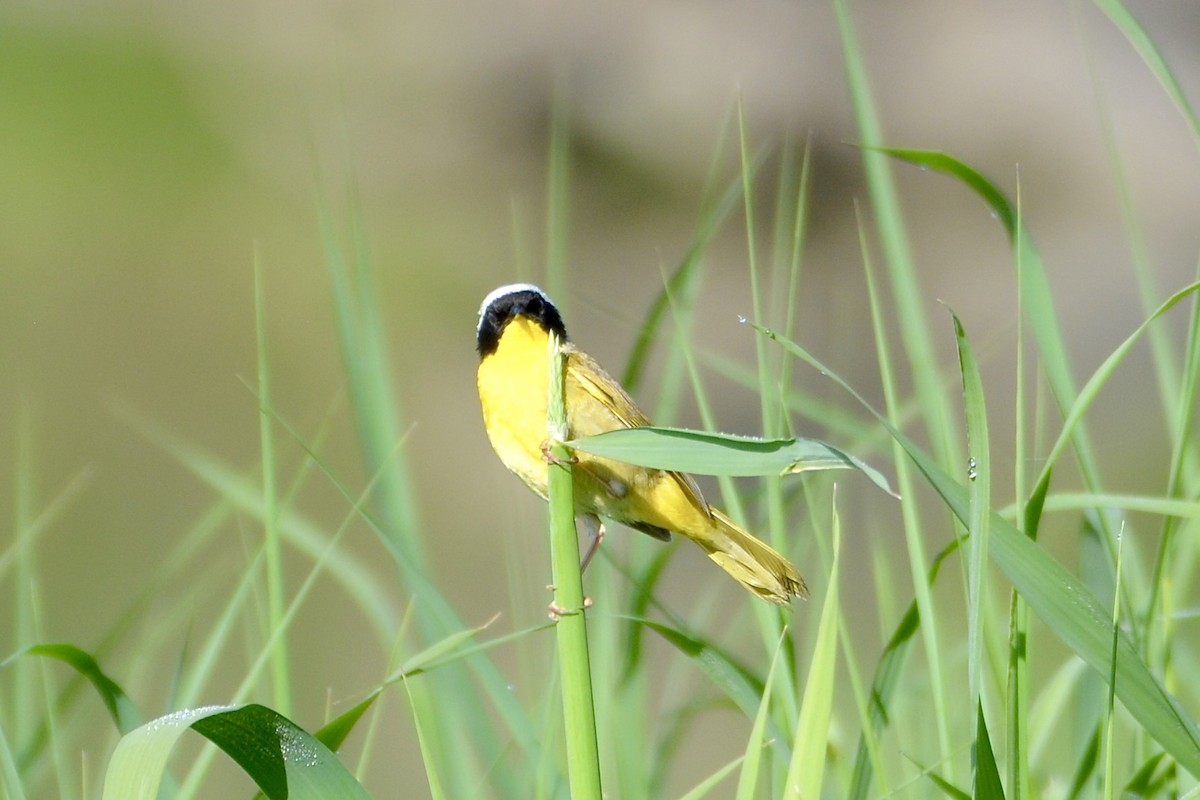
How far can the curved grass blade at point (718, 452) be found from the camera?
0.82 meters

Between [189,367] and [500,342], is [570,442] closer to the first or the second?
[500,342]

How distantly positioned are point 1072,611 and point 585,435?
92cm

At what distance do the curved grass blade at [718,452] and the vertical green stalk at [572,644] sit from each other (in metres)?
0.07

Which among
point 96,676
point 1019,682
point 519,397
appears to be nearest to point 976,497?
point 1019,682

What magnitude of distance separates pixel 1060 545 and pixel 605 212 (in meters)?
2.92

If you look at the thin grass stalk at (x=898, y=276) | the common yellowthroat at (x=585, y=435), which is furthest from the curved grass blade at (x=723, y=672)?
the common yellowthroat at (x=585, y=435)

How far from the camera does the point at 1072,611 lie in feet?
2.80

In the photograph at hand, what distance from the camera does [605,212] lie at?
6.16 meters

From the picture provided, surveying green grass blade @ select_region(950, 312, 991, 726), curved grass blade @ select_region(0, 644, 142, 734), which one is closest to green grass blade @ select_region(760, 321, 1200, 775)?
green grass blade @ select_region(950, 312, 991, 726)

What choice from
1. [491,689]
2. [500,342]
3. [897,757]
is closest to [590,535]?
[500,342]

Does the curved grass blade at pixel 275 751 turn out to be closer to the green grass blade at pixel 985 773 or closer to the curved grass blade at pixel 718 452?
the curved grass blade at pixel 718 452

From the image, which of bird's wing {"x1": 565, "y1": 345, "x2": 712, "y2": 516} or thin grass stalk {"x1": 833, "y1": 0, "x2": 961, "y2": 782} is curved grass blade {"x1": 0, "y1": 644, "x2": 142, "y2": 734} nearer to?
thin grass stalk {"x1": 833, "y1": 0, "x2": 961, "y2": 782}

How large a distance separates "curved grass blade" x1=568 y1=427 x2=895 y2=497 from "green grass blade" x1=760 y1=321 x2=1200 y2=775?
2.0 inches

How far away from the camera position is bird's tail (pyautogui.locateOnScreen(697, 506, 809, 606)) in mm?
1408
